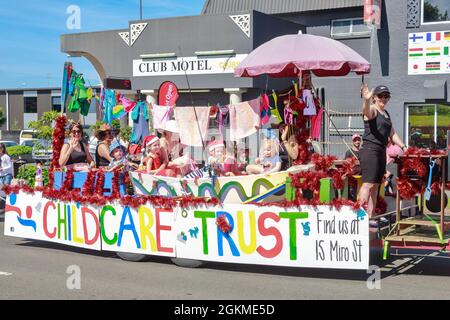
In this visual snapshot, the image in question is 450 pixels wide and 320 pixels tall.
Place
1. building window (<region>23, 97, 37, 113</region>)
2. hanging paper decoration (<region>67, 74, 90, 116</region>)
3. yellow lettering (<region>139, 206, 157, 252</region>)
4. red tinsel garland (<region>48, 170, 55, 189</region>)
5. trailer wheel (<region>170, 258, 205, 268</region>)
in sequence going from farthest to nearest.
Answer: building window (<region>23, 97, 37, 113</region>), hanging paper decoration (<region>67, 74, 90, 116</region>), red tinsel garland (<region>48, 170, 55, 189</region>), yellow lettering (<region>139, 206, 157, 252</region>), trailer wheel (<region>170, 258, 205, 268</region>)

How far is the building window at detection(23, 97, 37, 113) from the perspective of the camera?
62344 mm

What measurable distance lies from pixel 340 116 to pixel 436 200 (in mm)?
12358

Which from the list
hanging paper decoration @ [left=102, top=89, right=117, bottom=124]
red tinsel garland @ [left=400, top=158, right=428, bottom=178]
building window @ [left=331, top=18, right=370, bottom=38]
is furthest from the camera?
building window @ [left=331, top=18, right=370, bottom=38]

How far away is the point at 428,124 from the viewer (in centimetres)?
1855

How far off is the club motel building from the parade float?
834 cm

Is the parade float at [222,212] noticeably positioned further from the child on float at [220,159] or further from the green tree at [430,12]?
the green tree at [430,12]

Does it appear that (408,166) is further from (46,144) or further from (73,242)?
(46,144)

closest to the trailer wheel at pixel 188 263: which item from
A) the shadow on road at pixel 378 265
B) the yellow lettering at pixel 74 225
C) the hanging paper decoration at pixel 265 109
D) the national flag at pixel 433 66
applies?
the shadow on road at pixel 378 265

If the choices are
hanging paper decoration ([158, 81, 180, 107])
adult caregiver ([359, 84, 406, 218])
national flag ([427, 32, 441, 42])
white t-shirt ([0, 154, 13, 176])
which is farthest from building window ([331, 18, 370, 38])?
adult caregiver ([359, 84, 406, 218])

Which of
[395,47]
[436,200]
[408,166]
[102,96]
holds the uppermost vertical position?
[395,47]

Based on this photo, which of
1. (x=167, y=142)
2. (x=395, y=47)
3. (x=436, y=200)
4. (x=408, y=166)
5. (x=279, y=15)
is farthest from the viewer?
(x=279, y=15)

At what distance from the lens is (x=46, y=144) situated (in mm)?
20328

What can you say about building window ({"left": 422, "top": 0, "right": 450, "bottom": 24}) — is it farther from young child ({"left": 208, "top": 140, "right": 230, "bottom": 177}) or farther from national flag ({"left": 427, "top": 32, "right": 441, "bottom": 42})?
young child ({"left": 208, "top": 140, "right": 230, "bottom": 177})
